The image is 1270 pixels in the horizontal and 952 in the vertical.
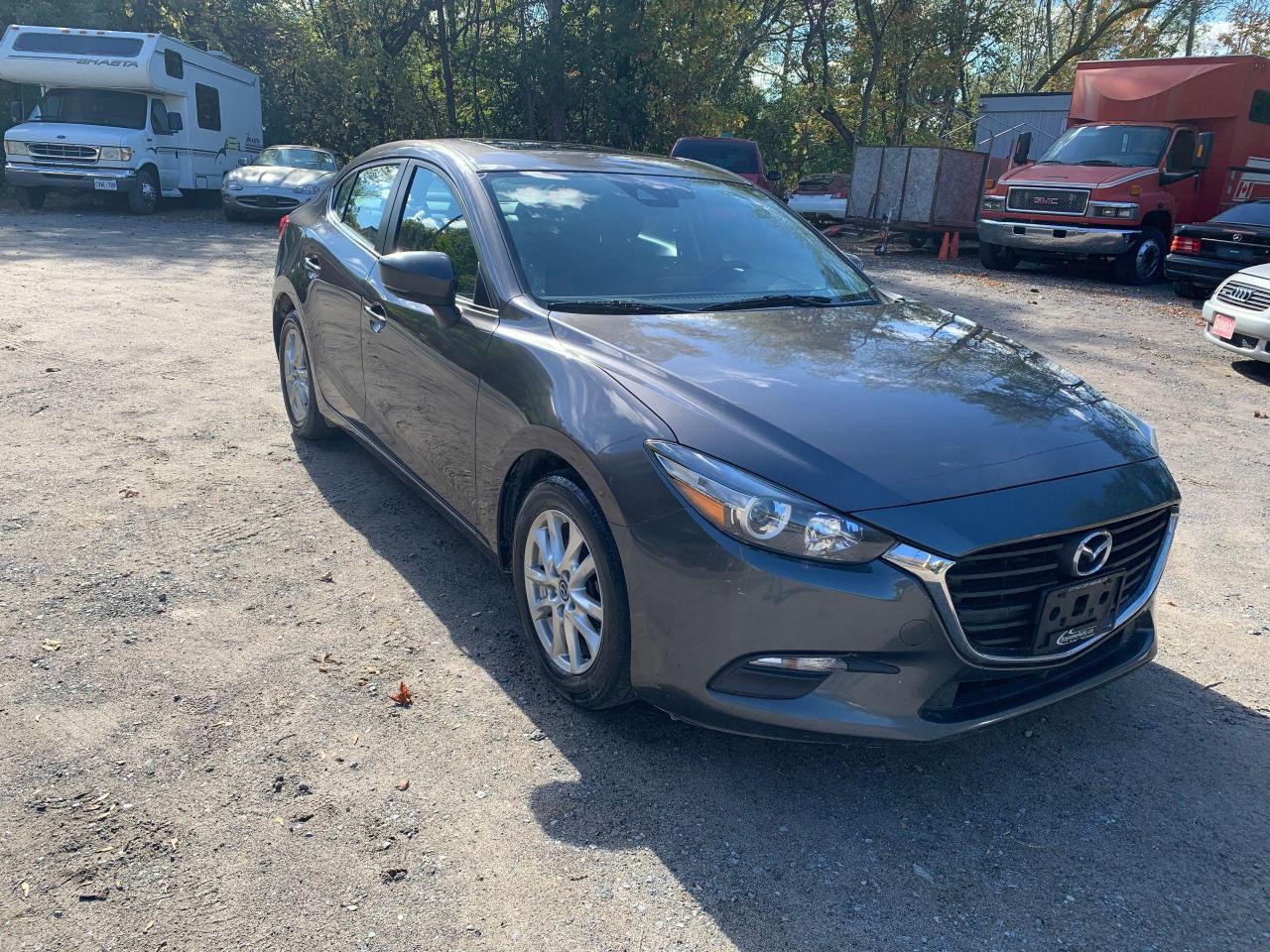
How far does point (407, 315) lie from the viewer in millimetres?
4008

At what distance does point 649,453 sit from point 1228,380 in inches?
300

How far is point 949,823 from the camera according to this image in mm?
2758

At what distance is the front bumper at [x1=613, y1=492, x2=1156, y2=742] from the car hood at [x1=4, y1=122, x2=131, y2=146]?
62.3 feet

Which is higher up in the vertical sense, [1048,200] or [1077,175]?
[1077,175]

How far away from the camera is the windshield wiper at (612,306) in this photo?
344 cm

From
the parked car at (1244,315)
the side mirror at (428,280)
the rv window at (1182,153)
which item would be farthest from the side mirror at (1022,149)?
the side mirror at (428,280)

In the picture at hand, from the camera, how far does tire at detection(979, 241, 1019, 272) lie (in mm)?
15789

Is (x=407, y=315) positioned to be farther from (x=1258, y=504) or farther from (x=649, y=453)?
(x=1258, y=504)

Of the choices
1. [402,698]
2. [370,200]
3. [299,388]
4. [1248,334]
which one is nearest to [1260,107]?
[1248,334]

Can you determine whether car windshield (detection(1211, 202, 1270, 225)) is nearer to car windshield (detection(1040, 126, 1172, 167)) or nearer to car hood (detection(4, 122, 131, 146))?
car windshield (detection(1040, 126, 1172, 167))

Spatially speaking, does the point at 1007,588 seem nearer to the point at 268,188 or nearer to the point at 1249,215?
the point at 1249,215

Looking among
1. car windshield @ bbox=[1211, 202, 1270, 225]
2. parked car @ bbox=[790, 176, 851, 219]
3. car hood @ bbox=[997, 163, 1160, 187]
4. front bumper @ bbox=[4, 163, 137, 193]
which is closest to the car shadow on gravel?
car windshield @ bbox=[1211, 202, 1270, 225]

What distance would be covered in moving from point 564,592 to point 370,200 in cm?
263

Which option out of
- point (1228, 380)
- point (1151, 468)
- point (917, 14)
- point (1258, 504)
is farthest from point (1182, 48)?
point (1151, 468)
